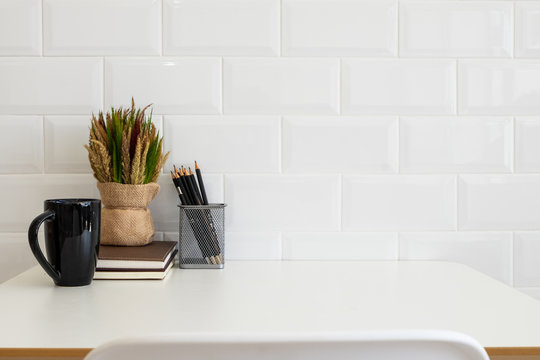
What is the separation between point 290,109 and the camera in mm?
1063

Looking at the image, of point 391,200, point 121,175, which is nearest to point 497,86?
point 391,200

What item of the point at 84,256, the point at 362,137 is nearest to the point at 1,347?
the point at 84,256

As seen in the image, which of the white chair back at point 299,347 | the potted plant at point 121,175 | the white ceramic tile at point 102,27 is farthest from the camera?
the white ceramic tile at point 102,27

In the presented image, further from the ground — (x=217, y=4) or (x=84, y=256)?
(x=217, y=4)

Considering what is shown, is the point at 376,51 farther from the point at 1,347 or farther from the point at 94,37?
the point at 1,347

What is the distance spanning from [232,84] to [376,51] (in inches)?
12.5

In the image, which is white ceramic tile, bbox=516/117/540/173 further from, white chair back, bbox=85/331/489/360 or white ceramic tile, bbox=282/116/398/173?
white chair back, bbox=85/331/489/360

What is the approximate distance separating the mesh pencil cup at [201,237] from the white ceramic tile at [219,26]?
35 centimetres

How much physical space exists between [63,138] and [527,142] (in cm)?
101

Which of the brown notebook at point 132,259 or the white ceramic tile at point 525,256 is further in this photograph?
the white ceramic tile at point 525,256

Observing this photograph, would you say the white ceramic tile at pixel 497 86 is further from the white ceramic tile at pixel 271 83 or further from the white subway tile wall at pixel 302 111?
the white ceramic tile at pixel 271 83

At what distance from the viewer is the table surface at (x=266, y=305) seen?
608mm

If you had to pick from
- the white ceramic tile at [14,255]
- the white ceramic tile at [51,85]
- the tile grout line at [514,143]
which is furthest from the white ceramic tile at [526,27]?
the white ceramic tile at [14,255]

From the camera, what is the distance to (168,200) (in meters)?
1.07
